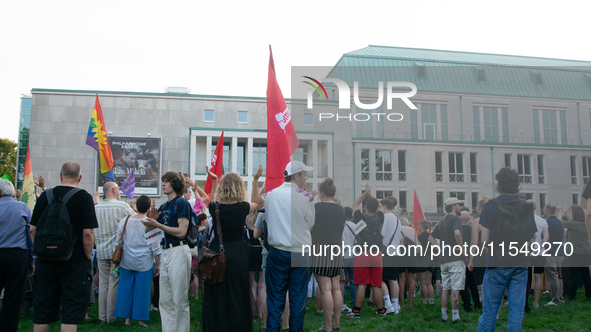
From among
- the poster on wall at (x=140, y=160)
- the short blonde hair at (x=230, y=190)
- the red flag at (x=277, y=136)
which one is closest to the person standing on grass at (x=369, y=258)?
the red flag at (x=277, y=136)

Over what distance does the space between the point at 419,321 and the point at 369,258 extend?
4.29ft

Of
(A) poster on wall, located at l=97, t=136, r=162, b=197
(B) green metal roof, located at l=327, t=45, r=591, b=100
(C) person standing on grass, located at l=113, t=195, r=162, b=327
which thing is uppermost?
(A) poster on wall, located at l=97, t=136, r=162, b=197

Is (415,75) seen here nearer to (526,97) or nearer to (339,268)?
(526,97)

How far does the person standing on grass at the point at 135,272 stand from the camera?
6.73 m

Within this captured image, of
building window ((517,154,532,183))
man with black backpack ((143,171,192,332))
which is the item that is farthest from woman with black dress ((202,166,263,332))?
building window ((517,154,532,183))

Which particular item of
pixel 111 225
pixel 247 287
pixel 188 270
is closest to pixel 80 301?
pixel 188 270

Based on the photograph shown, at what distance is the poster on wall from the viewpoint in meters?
39.8

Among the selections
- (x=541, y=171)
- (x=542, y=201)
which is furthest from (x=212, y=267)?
(x=542, y=201)

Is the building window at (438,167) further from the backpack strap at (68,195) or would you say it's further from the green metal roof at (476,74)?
the backpack strap at (68,195)

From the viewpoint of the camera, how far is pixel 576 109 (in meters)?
7.55

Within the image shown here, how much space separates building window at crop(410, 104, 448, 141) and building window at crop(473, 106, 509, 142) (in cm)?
57

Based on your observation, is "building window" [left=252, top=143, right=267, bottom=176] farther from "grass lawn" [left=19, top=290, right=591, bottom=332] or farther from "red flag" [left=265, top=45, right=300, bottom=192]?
"red flag" [left=265, top=45, right=300, bottom=192]

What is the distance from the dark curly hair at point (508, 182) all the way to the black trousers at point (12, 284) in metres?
5.80

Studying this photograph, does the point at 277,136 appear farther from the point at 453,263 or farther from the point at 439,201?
the point at 453,263
